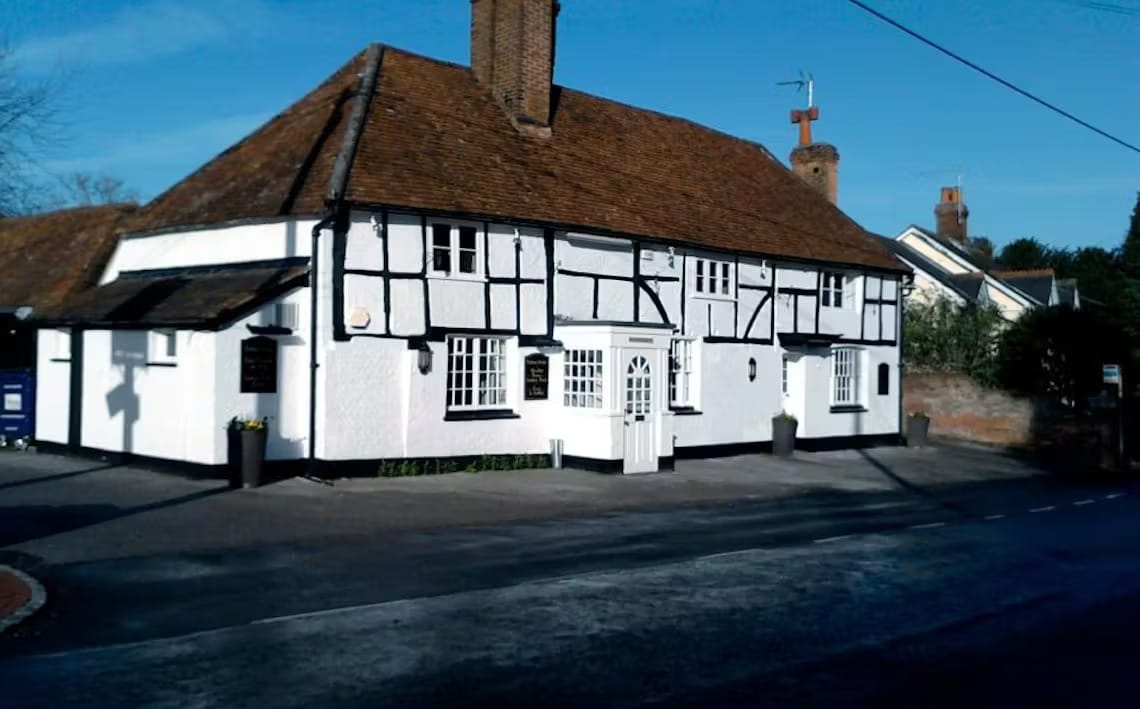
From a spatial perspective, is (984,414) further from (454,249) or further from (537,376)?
(454,249)

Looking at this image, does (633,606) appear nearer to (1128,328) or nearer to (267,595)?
(267,595)

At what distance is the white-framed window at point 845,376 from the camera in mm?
28422

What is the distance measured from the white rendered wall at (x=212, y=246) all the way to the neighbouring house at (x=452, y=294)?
0.18ft

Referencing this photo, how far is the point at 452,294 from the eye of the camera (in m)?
19.9

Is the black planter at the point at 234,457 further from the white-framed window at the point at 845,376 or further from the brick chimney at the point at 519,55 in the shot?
the white-framed window at the point at 845,376

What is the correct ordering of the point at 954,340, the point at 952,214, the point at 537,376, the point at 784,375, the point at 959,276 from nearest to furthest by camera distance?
the point at 537,376
the point at 784,375
the point at 954,340
the point at 959,276
the point at 952,214

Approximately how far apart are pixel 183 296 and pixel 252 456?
3.78m

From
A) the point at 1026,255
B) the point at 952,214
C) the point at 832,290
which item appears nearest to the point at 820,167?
Answer: the point at 832,290

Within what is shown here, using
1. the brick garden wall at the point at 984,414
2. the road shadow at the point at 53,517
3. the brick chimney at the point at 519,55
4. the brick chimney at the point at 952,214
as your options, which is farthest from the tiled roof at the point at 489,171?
the brick chimney at the point at 952,214

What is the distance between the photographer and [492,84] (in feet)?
78.3

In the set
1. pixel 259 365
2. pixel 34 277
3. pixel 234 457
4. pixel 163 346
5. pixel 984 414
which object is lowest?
pixel 234 457

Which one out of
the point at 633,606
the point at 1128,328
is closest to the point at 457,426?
the point at 633,606

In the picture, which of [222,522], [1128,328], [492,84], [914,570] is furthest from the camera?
[1128,328]

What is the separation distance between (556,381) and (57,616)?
13.3 m
